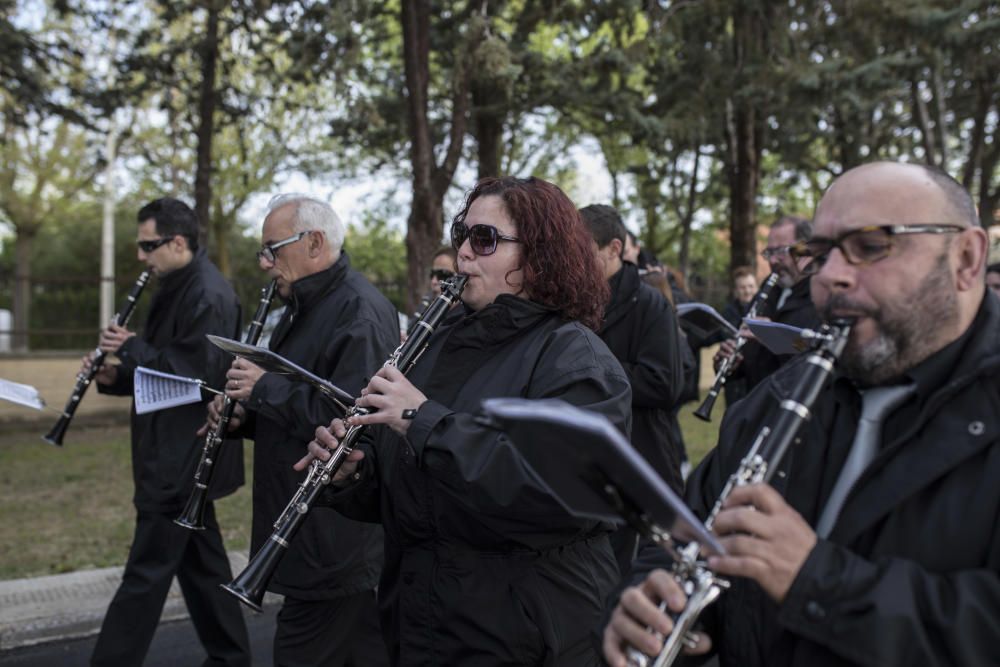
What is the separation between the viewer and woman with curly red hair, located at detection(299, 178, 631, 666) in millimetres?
2531

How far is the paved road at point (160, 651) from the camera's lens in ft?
16.0

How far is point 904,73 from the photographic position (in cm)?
1344

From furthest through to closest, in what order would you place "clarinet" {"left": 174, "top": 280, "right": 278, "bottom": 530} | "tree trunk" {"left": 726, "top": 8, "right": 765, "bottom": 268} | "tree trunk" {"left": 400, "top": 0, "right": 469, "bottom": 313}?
"tree trunk" {"left": 726, "top": 8, "right": 765, "bottom": 268} < "tree trunk" {"left": 400, "top": 0, "right": 469, "bottom": 313} < "clarinet" {"left": 174, "top": 280, "right": 278, "bottom": 530}

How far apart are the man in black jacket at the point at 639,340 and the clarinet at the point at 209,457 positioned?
5.57 ft

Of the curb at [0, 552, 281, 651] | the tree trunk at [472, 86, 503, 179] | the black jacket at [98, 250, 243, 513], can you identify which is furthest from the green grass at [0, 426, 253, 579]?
the tree trunk at [472, 86, 503, 179]

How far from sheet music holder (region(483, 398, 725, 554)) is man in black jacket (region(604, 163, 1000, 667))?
115 mm

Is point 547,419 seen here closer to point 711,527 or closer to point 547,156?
point 711,527

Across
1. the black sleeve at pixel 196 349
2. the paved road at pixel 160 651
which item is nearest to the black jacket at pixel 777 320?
the black sleeve at pixel 196 349

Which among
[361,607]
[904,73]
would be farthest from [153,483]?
[904,73]

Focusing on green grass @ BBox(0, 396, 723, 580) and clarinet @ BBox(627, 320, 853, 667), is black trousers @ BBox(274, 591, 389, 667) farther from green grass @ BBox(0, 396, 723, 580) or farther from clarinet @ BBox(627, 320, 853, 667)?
green grass @ BBox(0, 396, 723, 580)

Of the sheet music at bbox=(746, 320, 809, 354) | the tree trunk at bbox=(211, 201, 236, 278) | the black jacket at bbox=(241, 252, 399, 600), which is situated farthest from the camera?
the tree trunk at bbox=(211, 201, 236, 278)

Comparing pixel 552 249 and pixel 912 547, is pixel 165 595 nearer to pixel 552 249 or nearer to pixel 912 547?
pixel 552 249

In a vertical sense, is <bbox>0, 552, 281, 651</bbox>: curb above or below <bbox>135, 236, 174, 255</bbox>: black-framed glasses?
below

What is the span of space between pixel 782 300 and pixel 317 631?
3.48 metres
